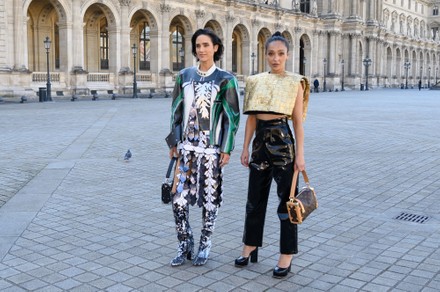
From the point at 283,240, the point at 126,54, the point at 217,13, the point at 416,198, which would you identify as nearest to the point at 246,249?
the point at 283,240

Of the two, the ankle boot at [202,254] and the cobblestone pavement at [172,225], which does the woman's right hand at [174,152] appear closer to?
the ankle boot at [202,254]

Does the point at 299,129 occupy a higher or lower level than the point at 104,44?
lower

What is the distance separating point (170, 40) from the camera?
165 ft

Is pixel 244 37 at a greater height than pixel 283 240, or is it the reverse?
pixel 244 37

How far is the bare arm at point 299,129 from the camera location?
4844mm

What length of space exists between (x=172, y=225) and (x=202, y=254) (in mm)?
1444

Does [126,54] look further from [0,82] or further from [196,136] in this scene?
[196,136]

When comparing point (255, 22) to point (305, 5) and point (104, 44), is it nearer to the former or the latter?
point (305, 5)

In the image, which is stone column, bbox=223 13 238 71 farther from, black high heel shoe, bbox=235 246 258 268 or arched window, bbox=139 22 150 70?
black high heel shoe, bbox=235 246 258 268

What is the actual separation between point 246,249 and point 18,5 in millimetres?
31728

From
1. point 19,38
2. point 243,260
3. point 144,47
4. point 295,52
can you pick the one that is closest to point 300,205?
point 243,260

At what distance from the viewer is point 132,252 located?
18.3ft

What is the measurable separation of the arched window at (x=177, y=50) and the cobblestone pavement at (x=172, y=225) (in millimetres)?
38097

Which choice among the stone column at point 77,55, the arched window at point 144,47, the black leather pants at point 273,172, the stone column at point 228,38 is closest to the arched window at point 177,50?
the arched window at point 144,47
